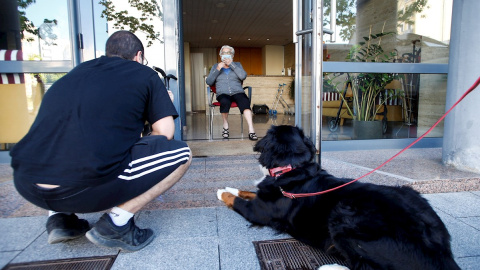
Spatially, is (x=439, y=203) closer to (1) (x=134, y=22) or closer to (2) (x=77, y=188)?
(2) (x=77, y=188)

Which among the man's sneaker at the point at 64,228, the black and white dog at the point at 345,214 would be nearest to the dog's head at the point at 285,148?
the black and white dog at the point at 345,214

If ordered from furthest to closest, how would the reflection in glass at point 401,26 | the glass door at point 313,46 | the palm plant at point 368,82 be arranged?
the reflection in glass at point 401,26 → the palm plant at point 368,82 → the glass door at point 313,46

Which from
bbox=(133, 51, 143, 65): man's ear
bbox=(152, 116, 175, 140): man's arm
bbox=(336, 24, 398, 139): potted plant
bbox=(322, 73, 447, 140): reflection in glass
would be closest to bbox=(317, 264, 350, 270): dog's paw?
bbox=(152, 116, 175, 140): man's arm

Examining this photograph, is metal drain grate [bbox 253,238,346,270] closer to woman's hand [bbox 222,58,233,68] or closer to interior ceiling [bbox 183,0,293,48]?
woman's hand [bbox 222,58,233,68]

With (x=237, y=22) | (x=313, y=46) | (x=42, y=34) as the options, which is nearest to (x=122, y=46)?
(x=313, y=46)

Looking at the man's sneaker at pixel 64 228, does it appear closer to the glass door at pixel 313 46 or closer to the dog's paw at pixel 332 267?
the dog's paw at pixel 332 267

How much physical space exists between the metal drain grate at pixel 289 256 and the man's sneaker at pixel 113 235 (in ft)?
2.16

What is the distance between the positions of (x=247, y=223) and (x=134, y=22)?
3.07 metres

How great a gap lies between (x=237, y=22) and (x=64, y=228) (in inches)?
368

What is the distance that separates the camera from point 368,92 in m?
3.92

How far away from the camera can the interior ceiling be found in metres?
7.98

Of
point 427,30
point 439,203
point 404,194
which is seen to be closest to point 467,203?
point 439,203

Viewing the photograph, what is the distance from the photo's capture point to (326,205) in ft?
4.94

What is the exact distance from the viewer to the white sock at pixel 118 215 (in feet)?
4.92
